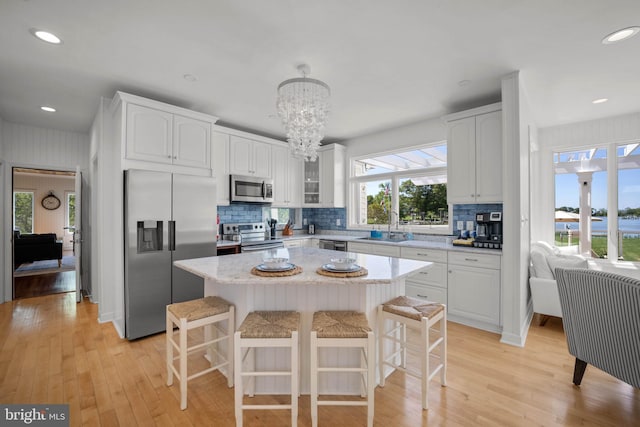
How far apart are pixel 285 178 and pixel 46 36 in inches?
130

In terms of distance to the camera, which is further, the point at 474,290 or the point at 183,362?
the point at 474,290

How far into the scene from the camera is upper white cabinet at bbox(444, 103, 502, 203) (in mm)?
3285

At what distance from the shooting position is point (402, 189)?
4.74 meters

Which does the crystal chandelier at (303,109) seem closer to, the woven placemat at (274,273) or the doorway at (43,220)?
the woven placemat at (274,273)

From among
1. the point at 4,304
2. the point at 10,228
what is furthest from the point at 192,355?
the point at 10,228

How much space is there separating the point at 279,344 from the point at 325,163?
12.9 feet

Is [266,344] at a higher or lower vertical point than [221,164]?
lower

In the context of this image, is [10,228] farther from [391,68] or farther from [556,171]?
[556,171]

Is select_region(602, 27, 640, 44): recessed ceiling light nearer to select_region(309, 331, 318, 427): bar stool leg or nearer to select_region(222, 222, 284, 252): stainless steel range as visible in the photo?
select_region(309, 331, 318, 427): bar stool leg

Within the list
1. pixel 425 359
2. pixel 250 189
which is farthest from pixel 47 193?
pixel 425 359

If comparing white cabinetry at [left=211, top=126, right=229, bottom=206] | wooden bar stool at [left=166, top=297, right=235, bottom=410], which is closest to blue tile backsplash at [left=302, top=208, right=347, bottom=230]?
white cabinetry at [left=211, top=126, right=229, bottom=206]

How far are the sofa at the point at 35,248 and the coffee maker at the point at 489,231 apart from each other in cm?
905

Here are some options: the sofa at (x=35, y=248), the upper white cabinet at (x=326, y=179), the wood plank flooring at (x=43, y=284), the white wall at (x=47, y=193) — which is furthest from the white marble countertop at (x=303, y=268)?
the white wall at (x=47, y=193)

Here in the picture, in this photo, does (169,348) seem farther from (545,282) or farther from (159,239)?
(545,282)
